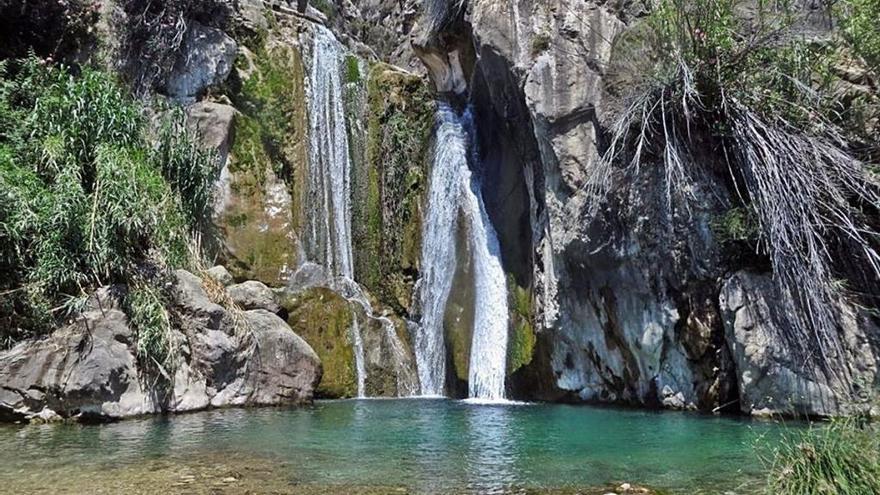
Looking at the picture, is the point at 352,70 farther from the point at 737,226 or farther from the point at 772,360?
the point at 772,360

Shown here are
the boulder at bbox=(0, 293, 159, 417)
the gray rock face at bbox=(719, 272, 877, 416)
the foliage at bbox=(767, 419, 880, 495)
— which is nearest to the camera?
the foliage at bbox=(767, 419, 880, 495)

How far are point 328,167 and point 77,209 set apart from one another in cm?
891

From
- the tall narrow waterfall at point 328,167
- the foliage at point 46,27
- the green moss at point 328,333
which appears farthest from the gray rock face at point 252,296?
the foliage at point 46,27

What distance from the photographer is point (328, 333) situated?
57.0 feet

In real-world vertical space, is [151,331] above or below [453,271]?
below

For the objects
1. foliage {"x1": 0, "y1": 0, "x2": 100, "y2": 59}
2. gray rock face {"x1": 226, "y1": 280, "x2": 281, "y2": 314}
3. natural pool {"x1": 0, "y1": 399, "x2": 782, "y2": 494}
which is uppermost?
foliage {"x1": 0, "y1": 0, "x2": 100, "y2": 59}

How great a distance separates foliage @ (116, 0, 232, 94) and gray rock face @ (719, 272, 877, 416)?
15.1 meters

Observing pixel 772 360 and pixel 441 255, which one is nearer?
pixel 772 360

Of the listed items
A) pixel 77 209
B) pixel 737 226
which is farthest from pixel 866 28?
pixel 77 209

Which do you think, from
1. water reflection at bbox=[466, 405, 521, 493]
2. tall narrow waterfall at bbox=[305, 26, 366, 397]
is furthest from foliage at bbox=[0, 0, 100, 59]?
water reflection at bbox=[466, 405, 521, 493]

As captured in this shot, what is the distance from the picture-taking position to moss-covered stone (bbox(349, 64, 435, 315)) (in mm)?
20094

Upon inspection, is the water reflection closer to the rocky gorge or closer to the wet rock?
the rocky gorge

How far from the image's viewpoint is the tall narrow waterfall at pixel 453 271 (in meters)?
17.4

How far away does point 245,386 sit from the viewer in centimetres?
1401
